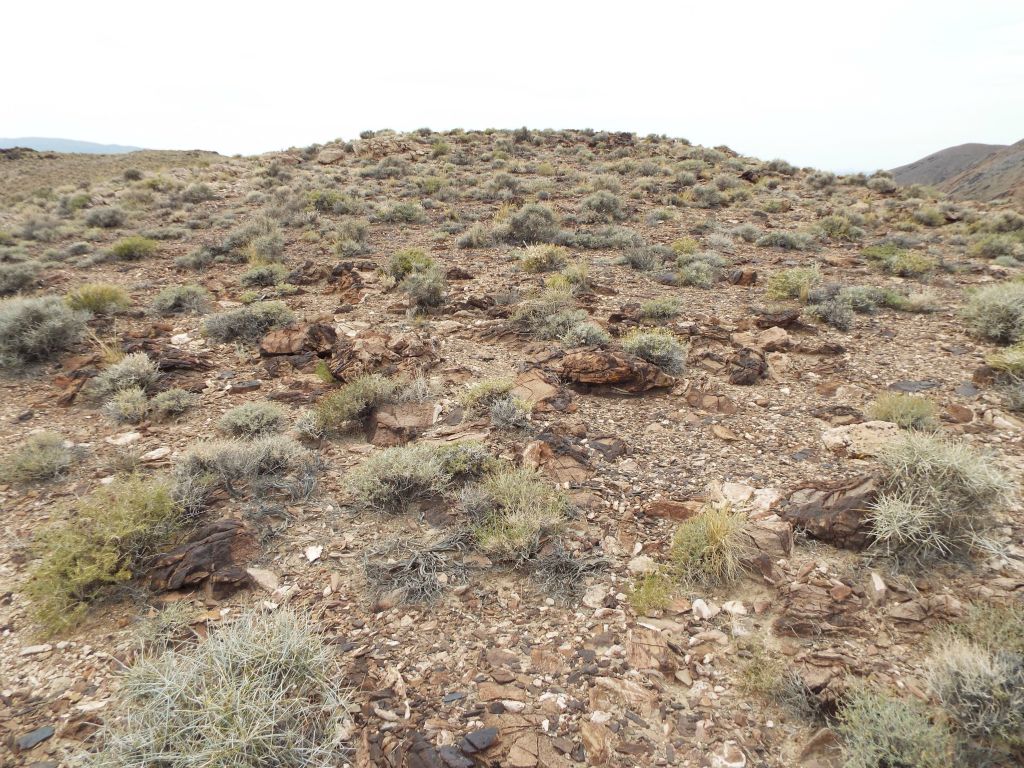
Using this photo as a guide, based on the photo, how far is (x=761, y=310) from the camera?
7.77 metres

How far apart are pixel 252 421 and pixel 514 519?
10.3ft

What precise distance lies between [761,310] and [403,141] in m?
22.2

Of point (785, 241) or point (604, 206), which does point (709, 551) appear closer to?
point (785, 241)

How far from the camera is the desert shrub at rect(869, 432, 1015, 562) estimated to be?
3236mm

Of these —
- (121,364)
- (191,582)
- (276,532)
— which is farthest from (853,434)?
(121,364)

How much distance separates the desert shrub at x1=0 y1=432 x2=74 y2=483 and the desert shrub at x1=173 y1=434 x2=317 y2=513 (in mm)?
1096

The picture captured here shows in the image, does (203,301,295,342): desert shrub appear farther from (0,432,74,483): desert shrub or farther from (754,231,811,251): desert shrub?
(754,231,811,251): desert shrub

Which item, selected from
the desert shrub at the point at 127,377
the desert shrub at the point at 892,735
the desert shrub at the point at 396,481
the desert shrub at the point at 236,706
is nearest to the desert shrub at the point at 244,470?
the desert shrub at the point at 396,481

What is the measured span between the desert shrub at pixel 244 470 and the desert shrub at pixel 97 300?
5437mm

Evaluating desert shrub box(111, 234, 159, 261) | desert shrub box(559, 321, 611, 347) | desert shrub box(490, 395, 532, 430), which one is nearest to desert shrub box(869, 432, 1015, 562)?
desert shrub box(490, 395, 532, 430)

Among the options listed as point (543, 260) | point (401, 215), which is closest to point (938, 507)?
point (543, 260)

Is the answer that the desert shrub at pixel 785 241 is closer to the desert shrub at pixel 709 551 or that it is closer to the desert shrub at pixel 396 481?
the desert shrub at pixel 709 551

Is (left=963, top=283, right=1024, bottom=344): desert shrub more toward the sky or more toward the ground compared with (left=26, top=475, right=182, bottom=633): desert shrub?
more toward the sky

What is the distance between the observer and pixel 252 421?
5.00 metres
